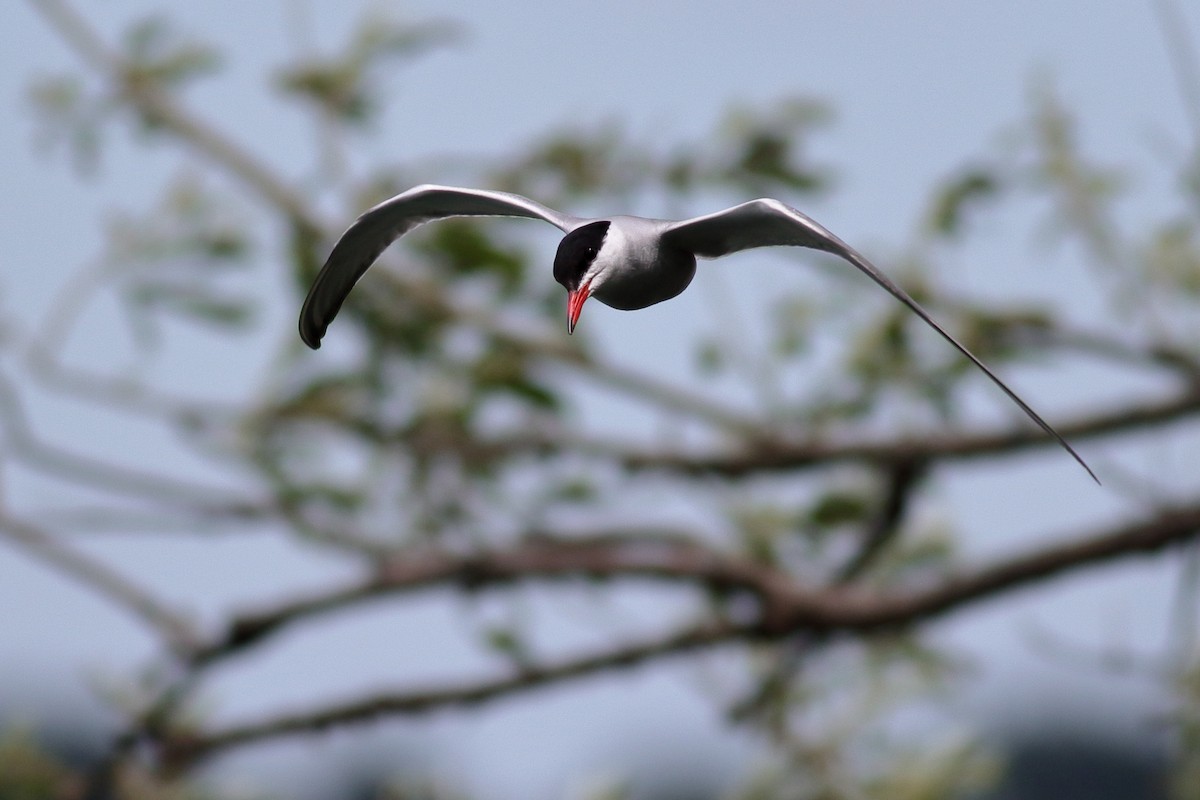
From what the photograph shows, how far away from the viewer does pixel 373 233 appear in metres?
1.06

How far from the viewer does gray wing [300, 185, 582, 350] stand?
979 millimetres

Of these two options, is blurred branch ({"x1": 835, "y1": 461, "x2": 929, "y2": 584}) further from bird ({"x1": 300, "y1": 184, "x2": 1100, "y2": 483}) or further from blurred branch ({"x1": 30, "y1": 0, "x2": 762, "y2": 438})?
bird ({"x1": 300, "y1": 184, "x2": 1100, "y2": 483})

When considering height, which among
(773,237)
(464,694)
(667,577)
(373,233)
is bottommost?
(773,237)

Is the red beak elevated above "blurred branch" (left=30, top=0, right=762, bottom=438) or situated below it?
below

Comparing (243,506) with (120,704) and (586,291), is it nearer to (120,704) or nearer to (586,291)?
(120,704)

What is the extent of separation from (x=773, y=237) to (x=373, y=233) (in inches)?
12.4

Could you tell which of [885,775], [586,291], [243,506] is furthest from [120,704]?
[586,291]

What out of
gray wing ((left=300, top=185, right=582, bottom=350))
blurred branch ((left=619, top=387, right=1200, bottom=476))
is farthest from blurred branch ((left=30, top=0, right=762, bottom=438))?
gray wing ((left=300, top=185, right=582, bottom=350))

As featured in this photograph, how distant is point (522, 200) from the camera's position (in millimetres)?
895

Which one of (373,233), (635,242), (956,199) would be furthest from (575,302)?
(956,199)

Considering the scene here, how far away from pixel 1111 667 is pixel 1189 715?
17 cm

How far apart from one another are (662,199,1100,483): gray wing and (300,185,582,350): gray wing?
7cm

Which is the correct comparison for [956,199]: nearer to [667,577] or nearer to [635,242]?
[667,577]

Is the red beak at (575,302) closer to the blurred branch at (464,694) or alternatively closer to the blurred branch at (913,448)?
the blurred branch at (913,448)
